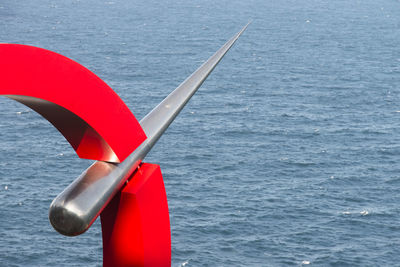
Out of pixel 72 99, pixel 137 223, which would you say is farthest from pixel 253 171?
pixel 72 99

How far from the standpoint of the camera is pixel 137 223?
18.3 metres

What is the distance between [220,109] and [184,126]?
38.7 ft

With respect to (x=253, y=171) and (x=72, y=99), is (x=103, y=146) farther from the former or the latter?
(x=253, y=171)

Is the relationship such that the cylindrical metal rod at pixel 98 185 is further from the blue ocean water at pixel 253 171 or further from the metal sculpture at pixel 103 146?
the blue ocean water at pixel 253 171

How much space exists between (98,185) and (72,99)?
6.63 feet

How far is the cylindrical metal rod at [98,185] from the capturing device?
15.5 metres

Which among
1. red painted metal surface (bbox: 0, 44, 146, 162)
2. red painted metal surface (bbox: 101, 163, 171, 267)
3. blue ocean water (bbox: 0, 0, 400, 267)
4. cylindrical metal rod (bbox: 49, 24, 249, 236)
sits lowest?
blue ocean water (bbox: 0, 0, 400, 267)

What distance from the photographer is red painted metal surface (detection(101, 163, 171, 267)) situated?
18.1 m

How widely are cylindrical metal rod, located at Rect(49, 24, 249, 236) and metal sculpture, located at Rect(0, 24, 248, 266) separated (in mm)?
21

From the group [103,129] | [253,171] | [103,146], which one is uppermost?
[103,129]

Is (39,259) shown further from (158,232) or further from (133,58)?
(133,58)

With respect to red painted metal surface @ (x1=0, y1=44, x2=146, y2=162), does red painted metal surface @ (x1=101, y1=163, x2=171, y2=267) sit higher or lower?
lower

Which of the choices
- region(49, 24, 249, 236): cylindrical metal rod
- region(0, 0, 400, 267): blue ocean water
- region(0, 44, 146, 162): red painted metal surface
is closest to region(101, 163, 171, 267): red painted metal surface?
region(49, 24, 249, 236): cylindrical metal rod

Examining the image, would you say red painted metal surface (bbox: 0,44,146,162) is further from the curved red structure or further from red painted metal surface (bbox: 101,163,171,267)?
red painted metal surface (bbox: 101,163,171,267)
